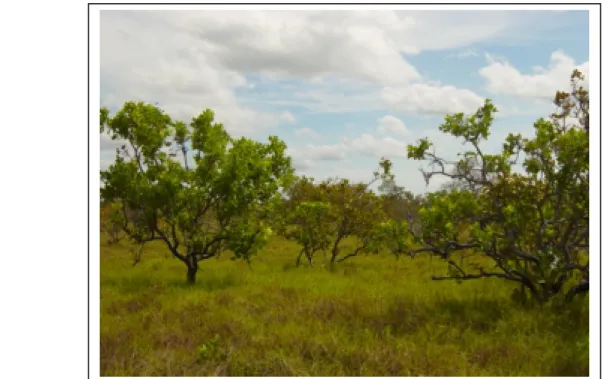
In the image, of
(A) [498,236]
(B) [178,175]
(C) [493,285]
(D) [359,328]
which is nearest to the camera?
(D) [359,328]

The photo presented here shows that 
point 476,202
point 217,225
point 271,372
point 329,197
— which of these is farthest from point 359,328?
point 329,197

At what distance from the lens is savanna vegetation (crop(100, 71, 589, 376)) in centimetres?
905

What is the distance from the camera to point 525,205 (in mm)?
11812

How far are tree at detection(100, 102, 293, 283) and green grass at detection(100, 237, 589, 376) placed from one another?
1.78 metres

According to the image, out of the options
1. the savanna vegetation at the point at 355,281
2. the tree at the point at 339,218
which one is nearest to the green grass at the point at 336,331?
the savanna vegetation at the point at 355,281

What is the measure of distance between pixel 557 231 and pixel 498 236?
219 centimetres

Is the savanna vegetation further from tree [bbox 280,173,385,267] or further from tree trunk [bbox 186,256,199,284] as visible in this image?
tree [bbox 280,173,385,267]

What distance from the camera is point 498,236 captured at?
454 inches

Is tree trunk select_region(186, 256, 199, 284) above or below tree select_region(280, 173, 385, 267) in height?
below

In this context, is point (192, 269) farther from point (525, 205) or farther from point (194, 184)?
point (525, 205)

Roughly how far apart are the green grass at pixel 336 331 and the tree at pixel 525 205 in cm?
102

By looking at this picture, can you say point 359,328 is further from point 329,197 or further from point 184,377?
point 329,197

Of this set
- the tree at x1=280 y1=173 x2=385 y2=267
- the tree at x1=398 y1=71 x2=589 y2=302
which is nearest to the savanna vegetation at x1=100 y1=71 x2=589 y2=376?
the tree at x1=398 y1=71 x2=589 y2=302

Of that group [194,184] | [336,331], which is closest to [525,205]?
[336,331]
